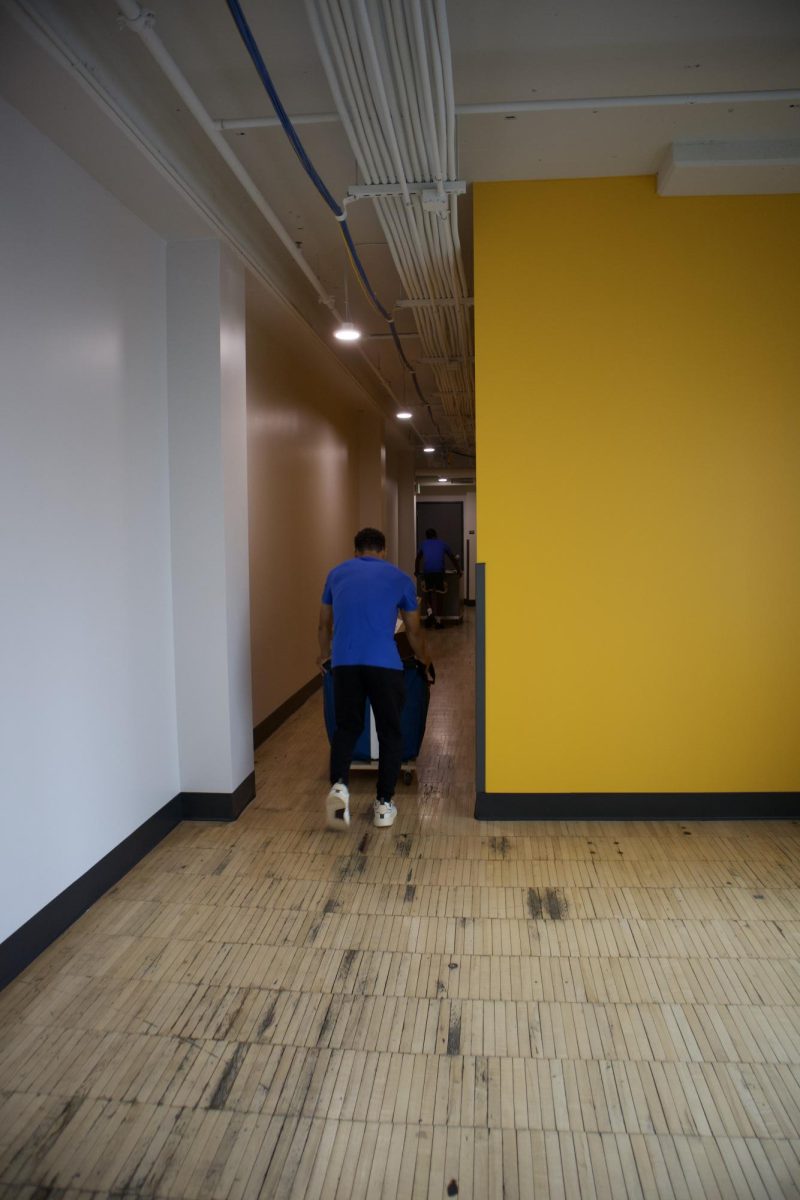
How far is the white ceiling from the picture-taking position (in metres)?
2.47

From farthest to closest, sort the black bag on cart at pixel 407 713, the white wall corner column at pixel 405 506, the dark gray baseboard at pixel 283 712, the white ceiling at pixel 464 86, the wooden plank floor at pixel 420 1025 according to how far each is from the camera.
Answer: the white wall corner column at pixel 405 506
the dark gray baseboard at pixel 283 712
the black bag on cart at pixel 407 713
the white ceiling at pixel 464 86
the wooden plank floor at pixel 420 1025

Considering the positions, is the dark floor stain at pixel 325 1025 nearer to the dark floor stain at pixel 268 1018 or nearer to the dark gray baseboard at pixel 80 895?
the dark floor stain at pixel 268 1018

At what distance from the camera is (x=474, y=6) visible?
97.5 inches

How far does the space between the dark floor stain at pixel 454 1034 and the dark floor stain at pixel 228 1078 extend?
1.97 feet

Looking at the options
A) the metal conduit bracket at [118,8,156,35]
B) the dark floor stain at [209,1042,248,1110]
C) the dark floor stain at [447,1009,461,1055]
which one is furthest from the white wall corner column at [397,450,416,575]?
the dark floor stain at [209,1042,248,1110]

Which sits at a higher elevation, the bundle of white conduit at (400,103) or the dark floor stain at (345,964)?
the bundle of white conduit at (400,103)

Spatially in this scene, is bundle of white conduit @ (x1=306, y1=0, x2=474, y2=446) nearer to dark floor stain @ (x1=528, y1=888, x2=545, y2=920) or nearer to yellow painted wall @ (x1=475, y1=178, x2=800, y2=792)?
yellow painted wall @ (x1=475, y1=178, x2=800, y2=792)

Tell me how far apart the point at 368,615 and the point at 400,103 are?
212 cm

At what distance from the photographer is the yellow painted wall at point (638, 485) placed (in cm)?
368

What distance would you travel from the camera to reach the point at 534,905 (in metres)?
3.03

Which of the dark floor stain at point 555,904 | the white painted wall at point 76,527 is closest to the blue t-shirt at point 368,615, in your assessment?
the white painted wall at point 76,527

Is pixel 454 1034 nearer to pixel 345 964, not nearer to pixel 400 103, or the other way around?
pixel 345 964

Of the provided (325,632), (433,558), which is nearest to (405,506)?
(433,558)

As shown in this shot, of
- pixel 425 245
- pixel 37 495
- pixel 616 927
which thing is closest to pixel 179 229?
pixel 425 245
